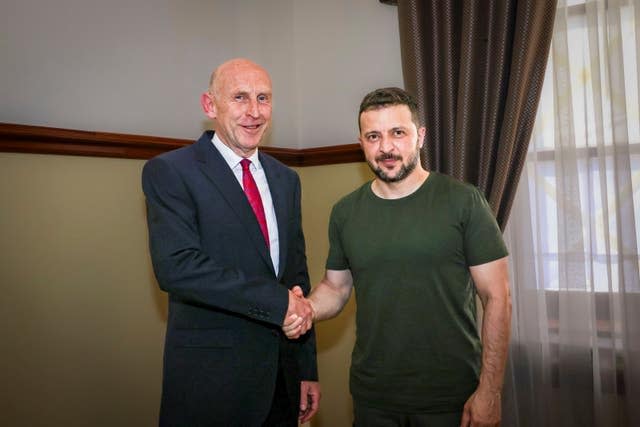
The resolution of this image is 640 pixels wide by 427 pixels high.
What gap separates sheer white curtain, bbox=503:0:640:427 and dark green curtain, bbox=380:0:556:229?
0.10 m

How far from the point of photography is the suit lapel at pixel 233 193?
1880mm

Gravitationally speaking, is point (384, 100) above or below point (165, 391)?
above

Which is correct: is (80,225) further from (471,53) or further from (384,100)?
(471,53)

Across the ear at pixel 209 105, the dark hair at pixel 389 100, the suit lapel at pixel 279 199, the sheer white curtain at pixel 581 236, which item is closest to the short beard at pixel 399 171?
the dark hair at pixel 389 100

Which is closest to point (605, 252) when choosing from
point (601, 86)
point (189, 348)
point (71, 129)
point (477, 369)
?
point (601, 86)

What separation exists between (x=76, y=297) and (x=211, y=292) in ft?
2.73

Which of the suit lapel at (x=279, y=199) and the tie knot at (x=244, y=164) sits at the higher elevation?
the tie knot at (x=244, y=164)

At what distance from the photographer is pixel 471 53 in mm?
2623

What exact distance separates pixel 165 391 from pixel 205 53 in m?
1.71

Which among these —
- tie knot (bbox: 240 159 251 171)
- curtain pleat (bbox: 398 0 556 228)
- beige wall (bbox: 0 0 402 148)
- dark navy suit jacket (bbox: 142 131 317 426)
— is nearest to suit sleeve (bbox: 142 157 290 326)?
dark navy suit jacket (bbox: 142 131 317 426)

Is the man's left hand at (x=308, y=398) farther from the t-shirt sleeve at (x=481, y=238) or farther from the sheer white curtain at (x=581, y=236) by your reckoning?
the sheer white curtain at (x=581, y=236)

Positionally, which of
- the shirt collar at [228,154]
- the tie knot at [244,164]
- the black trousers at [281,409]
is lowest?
the black trousers at [281,409]

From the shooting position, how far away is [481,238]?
Result: 1.84 m

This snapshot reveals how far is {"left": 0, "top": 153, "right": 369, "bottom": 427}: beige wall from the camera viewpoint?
6.94ft
